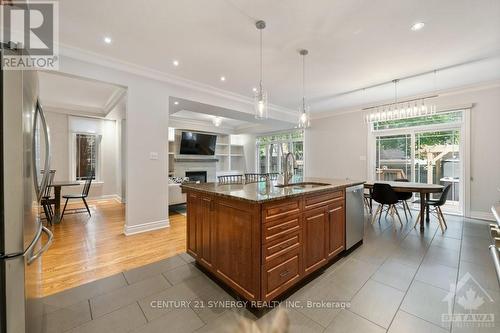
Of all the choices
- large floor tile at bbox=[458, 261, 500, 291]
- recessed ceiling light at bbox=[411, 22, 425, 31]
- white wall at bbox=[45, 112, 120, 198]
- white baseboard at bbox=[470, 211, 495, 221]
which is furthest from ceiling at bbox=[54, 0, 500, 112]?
white wall at bbox=[45, 112, 120, 198]

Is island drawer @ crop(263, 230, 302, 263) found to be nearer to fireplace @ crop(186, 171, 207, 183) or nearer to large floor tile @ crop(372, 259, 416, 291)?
large floor tile @ crop(372, 259, 416, 291)

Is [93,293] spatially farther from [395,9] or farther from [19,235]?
[395,9]

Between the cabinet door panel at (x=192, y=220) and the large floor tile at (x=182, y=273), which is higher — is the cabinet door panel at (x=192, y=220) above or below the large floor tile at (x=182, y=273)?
above

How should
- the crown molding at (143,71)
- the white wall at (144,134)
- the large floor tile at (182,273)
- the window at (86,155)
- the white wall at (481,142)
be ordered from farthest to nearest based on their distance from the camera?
the window at (86,155), the white wall at (481,142), the white wall at (144,134), the crown molding at (143,71), the large floor tile at (182,273)

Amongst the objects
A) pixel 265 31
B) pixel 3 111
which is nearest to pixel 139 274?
pixel 3 111

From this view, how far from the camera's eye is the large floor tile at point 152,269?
2123 millimetres

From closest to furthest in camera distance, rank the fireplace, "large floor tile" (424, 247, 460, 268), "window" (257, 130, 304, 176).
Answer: "large floor tile" (424, 247, 460, 268) → "window" (257, 130, 304, 176) → the fireplace

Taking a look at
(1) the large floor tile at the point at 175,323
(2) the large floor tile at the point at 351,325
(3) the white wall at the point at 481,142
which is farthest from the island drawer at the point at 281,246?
(3) the white wall at the point at 481,142

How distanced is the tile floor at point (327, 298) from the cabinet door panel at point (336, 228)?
186 millimetres

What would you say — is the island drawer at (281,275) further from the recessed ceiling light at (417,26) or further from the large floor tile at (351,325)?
the recessed ceiling light at (417,26)

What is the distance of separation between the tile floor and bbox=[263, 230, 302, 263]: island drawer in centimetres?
44

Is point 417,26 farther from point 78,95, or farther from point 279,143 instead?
point 78,95

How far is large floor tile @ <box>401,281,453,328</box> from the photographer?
5.19 feet

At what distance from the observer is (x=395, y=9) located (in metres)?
2.04
